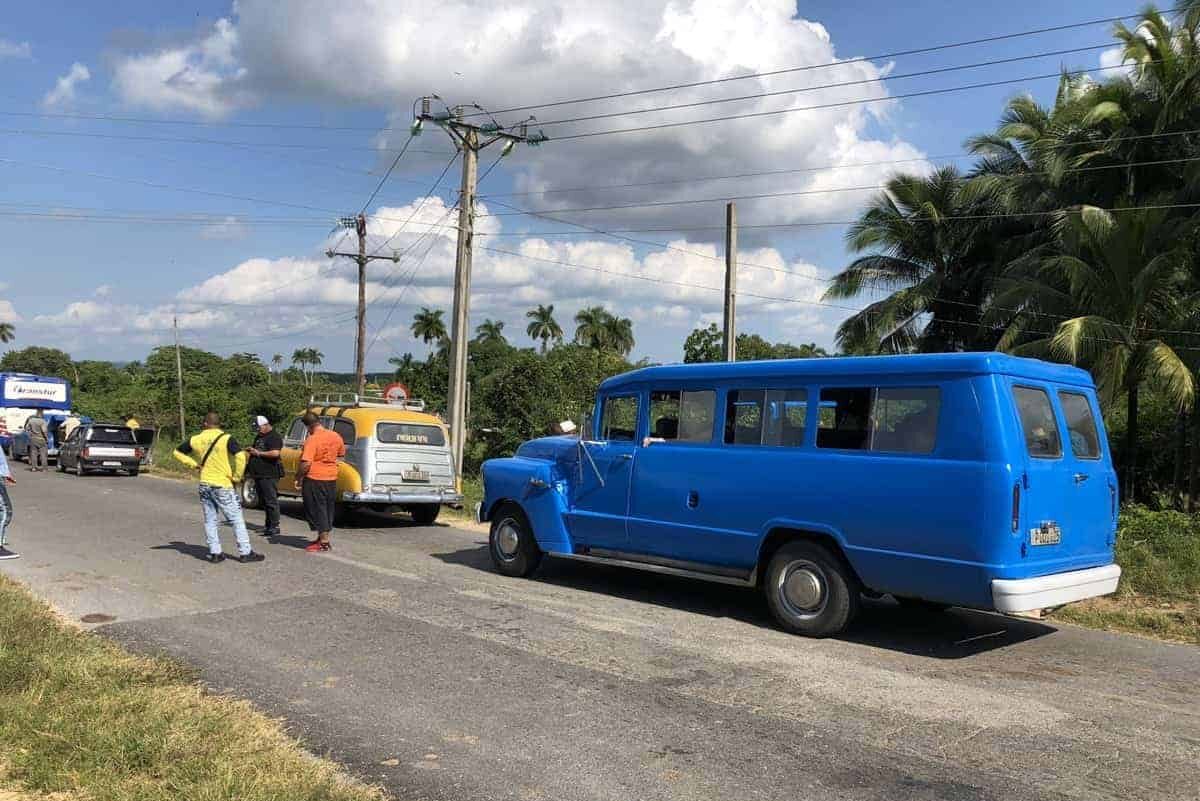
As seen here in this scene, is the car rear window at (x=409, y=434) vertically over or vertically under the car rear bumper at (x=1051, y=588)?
over

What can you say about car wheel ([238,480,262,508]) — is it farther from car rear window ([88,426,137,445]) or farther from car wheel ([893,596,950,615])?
car wheel ([893,596,950,615])

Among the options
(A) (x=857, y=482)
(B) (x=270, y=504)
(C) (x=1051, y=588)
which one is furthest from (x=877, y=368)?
(B) (x=270, y=504)

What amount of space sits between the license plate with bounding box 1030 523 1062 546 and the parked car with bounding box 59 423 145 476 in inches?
1008

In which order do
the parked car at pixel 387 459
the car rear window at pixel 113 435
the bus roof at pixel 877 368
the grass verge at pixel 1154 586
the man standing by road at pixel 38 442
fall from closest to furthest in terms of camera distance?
the bus roof at pixel 877 368, the grass verge at pixel 1154 586, the parked car at pixel 387 459, the car rear window at pixel 113 435, the man standing by road at pixel 38 442

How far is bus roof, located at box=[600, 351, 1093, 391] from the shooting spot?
7.06m

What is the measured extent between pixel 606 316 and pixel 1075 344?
233 feet

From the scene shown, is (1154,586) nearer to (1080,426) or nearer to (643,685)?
(1080,426)

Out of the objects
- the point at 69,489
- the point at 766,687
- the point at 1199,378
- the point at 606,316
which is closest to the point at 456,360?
the point at 69,489

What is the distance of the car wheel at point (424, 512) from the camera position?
16.3 m

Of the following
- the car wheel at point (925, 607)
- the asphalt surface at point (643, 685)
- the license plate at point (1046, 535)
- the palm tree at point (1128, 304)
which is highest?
the palm tree at point (1128, 304)

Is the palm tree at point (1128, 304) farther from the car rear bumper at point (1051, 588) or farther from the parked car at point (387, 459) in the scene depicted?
the parked car at point (387, 459)

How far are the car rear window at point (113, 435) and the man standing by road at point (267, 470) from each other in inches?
541

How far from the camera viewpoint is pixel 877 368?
7594mm

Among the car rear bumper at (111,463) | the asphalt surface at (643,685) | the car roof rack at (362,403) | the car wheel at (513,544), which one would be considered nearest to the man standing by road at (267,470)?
the car roof rack at (362,403)
